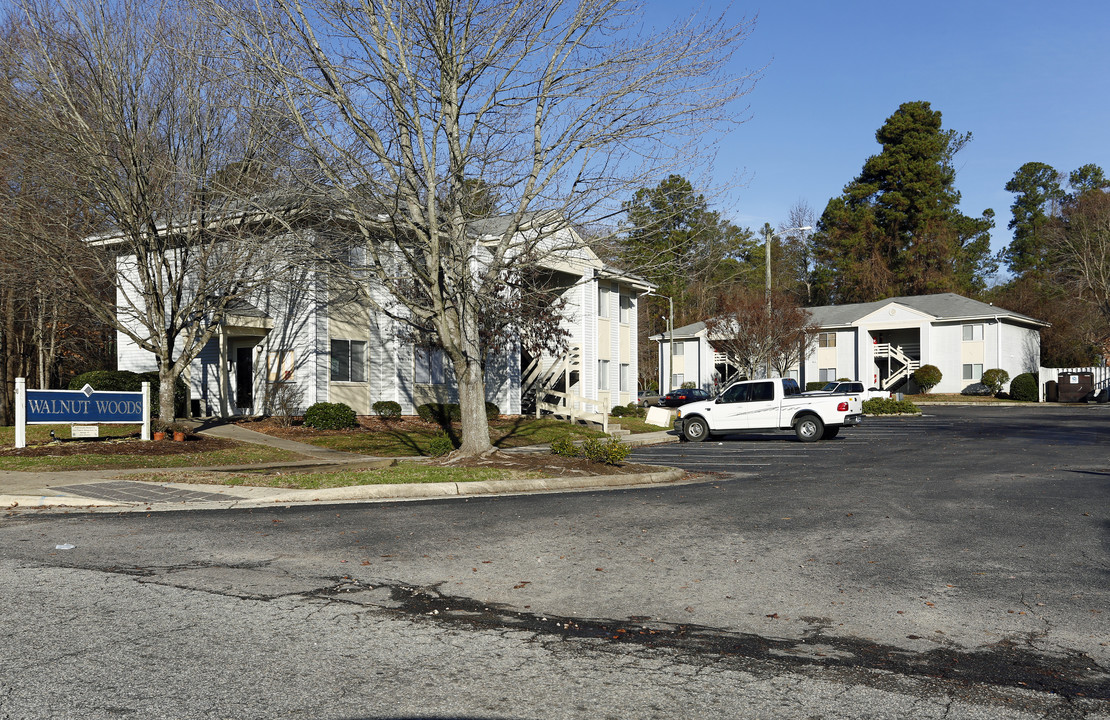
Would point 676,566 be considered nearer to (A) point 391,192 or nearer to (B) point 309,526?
(B) point 309,526

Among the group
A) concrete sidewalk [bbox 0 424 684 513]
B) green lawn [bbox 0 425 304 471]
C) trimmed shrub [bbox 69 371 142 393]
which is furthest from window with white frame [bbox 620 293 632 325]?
concrete sidewalk [bbox 0 424 684 513]

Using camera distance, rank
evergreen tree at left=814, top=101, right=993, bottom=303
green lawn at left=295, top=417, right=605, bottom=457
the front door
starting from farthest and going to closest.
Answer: evergreen tree at left=814, top=101, right=993, bottom=303
the front door
green lawn at left=295, top=417, right=605, bottom=457

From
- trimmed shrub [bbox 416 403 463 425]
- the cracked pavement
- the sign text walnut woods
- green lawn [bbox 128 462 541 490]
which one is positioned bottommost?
the cracked pavement

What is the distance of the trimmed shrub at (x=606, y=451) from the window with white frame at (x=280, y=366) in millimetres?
14580

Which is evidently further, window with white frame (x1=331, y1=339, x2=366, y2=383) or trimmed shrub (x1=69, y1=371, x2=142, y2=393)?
window with white frame (x1=331, y1=339, x2=366, y2=383)

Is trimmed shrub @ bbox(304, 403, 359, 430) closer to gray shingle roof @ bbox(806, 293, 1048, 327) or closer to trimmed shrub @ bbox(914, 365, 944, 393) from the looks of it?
gray shingle roof @ bbox(806, 293, 1048, 327)

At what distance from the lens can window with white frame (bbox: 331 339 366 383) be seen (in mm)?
28812

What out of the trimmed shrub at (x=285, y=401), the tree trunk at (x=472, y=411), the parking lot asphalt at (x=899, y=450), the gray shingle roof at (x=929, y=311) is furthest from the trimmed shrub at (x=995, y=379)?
the tree trunk at (x=472, y=411)

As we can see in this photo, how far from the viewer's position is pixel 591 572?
785 centimetres

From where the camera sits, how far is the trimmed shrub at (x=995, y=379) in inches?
2290

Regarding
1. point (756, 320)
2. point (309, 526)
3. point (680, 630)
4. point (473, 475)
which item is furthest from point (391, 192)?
point (756, 320)

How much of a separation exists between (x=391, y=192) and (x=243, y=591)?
10298 mm

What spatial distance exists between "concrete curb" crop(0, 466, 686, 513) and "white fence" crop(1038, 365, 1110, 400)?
50252mm

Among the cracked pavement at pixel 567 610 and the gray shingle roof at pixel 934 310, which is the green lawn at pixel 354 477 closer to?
the cracked pavement at pixel 567 610
